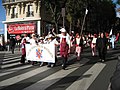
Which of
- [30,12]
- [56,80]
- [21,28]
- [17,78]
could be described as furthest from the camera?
[21,28]

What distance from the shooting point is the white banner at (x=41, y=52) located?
41.0 ft

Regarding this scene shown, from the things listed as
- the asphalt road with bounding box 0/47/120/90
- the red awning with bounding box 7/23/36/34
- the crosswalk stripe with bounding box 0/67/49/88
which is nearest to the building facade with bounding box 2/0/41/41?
the red awning with bounding box 7/23/36/34

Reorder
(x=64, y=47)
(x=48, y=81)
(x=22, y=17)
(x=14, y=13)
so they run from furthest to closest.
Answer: (x=14, y=13)
(x=22, y=17)
(x=64, y=47)
(x=48, y=81)

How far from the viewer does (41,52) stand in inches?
512

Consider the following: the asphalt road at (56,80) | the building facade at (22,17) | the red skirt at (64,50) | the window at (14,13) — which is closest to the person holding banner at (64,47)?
the red skirt at (64,50)

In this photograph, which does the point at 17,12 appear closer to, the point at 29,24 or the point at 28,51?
the point at 29,24

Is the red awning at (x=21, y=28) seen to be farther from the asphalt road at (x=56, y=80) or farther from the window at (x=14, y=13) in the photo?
the asphalt road at (x=56, y=80)

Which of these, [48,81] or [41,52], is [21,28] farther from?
[48,81]

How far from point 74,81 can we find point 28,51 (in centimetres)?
528

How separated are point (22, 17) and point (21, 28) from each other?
1.82 m

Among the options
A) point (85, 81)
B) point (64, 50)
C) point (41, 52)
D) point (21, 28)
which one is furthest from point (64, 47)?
point (21, 28)

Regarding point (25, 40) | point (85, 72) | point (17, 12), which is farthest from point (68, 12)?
point (85, 72)

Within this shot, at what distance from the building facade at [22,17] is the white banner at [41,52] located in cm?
2896

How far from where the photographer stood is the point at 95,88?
7836 mm
